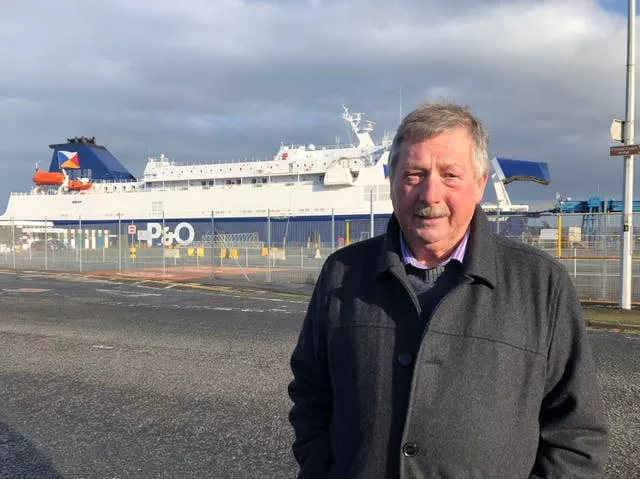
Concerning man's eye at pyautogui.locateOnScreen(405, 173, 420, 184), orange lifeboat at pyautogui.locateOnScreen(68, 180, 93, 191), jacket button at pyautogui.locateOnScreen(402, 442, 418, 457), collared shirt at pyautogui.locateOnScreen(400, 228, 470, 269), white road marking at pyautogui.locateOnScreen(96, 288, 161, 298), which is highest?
orange lifeboat at pyautogui.locateOnScreen(68, 180, 93, 191)

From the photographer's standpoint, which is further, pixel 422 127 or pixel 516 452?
pixel 422 127

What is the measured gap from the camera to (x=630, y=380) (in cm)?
625

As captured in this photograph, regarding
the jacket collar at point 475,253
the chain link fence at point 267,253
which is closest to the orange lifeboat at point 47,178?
the chain link fence at point 267,253

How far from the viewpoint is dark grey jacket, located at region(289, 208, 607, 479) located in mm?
1733

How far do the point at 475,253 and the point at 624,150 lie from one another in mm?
11069

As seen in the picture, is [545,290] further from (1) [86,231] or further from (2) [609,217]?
(1) [86,231]

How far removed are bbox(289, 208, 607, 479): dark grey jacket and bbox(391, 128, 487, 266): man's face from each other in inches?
3.5

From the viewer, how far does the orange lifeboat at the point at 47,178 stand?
60.5 meters

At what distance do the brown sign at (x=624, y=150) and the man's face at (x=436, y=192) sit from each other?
35.5ft

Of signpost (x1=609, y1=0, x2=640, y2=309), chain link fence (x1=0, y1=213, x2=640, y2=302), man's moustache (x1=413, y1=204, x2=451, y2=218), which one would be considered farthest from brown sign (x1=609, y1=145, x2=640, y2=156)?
man's moustache (x1=413, y1=204, x2=451, y2=218)

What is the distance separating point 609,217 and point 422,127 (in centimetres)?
1355

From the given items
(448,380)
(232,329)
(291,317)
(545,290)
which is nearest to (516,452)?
(448,380)

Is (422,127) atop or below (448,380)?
atop

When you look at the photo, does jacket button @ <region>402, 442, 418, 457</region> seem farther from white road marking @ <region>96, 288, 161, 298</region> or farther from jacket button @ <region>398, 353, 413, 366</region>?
white road marking @ <region>96, 288, 161, 298</region>
